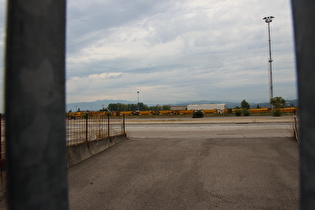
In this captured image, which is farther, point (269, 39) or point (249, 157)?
point (269, 39)

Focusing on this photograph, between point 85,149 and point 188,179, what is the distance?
4.47m

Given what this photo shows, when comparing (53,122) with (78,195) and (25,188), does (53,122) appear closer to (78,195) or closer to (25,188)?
(25,188)

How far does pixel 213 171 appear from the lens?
7227mm

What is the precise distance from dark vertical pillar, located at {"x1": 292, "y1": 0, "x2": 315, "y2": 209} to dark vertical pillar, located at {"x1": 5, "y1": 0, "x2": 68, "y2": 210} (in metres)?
1.20

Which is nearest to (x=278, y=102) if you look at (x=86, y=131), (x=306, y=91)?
(x=86, y=131)

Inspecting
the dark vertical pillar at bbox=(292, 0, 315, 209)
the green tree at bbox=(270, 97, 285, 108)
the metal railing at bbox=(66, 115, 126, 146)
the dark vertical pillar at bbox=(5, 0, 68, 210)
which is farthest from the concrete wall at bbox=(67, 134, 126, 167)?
the green tree at bbox=(270, 97, 285, 108)

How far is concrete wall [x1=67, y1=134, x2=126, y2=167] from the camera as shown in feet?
27.2

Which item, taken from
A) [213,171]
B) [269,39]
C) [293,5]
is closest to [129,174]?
[213,171]

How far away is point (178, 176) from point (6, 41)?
6.28m

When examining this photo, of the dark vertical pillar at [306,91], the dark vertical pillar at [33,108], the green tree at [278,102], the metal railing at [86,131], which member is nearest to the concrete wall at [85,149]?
the metal railing at [86,131]

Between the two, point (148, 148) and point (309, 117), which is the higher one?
point (309, 117)

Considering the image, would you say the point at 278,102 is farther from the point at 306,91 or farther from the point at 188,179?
the point at 306,91

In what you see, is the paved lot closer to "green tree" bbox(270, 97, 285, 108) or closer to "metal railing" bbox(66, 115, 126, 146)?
"metal railing" bbox(66, 115, 126, 146)

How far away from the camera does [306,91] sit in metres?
1.11
